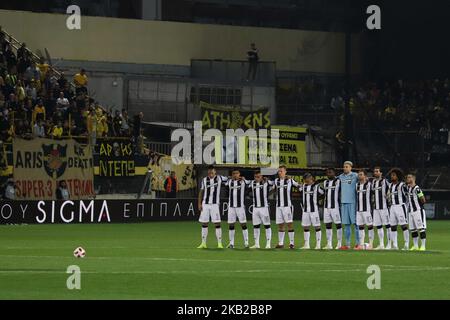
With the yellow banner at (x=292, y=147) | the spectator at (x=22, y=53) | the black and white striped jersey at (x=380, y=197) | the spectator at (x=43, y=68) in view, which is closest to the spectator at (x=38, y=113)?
the spectator at (x=43, y=68)

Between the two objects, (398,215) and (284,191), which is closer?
(284,191)

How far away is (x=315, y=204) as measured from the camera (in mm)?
33656

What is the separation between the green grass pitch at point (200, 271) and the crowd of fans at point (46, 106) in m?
9.74

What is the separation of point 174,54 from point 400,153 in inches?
480

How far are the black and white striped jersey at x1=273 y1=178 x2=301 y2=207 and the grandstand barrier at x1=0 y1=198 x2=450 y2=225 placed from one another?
44.5 ft

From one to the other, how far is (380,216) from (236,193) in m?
3.86

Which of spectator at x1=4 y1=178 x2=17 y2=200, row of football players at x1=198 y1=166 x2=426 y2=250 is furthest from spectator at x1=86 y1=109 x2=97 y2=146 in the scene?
row of football players at x1=198 y1=166 x2=426 y2=250

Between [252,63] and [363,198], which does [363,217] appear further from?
[252,63]

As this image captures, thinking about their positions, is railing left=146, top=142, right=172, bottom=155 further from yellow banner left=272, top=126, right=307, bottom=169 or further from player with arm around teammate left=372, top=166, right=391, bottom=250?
player with arm around teammate left=372, top=166, right=391, bottom=250

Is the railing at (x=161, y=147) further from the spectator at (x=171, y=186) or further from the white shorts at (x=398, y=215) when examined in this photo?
the white shorts at (x=398, y=215)

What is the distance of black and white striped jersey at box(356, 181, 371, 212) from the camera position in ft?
108

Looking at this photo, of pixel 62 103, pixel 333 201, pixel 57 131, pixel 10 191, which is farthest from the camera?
pixel 62 103

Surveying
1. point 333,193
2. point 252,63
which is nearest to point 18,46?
point 252,63

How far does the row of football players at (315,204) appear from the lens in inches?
1297
